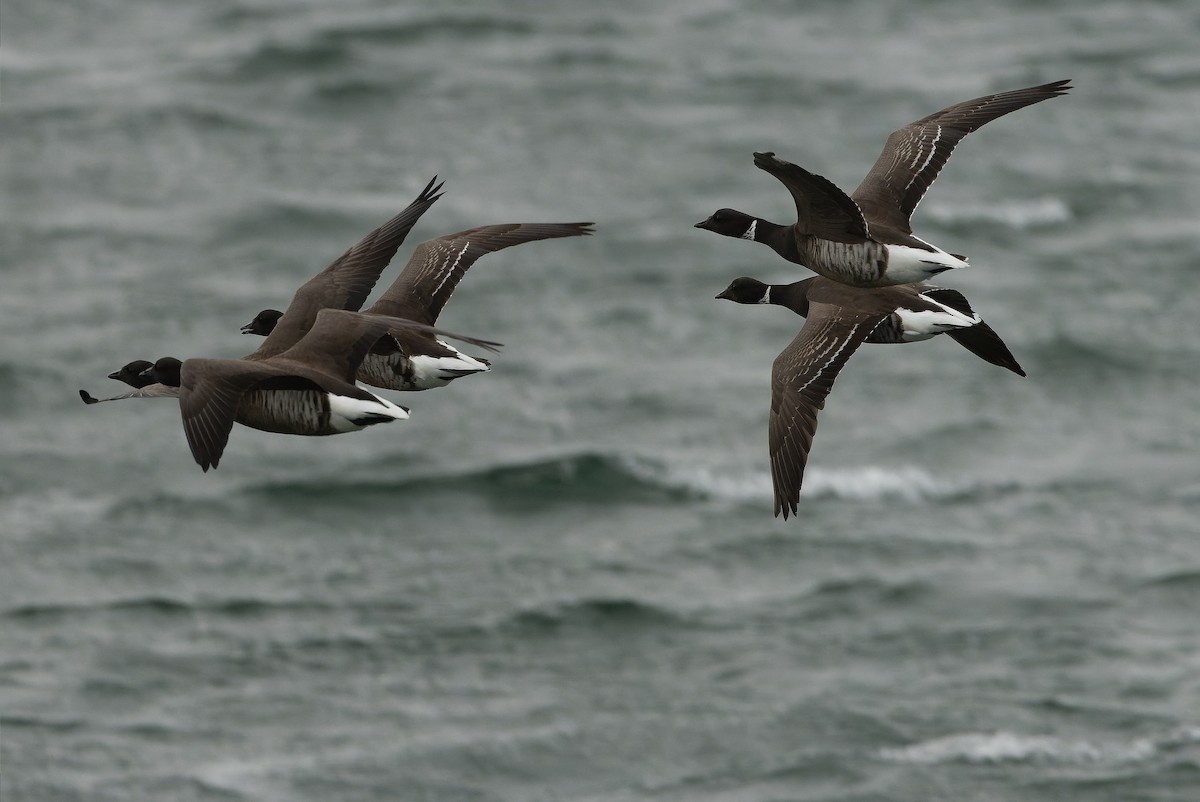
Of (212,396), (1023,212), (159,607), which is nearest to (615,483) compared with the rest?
(159,607)

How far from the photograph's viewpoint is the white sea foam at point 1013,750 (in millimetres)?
54312

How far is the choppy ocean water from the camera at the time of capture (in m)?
56.0

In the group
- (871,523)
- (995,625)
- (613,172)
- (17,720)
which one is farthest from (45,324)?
(995,625)

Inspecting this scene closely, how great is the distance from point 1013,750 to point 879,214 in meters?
39.4

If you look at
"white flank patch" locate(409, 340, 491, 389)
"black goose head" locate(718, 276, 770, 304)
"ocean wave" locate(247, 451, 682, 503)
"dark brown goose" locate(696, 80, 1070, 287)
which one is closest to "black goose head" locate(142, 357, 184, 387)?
"white flank patch" locate(409, 340, 491, 389)

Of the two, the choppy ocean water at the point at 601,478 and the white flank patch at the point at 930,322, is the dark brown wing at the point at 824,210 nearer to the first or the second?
the white flank patch at the point at 930,322

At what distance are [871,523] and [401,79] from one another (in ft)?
101

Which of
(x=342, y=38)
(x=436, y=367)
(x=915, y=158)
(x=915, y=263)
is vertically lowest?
(x=436, y=367)

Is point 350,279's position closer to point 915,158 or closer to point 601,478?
point 915,158

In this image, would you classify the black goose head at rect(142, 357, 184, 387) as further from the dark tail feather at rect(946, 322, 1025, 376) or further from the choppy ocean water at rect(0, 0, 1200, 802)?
the choppy ocean water at rect(0, 0, 1200, 802)

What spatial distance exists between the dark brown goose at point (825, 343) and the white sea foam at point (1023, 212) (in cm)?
5647

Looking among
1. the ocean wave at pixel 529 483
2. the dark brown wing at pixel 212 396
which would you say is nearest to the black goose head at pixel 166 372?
the dark brown wing at pixel 212 396

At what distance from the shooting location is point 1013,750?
180ft

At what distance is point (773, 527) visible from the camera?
65125 millimetres
